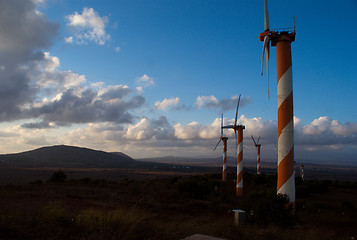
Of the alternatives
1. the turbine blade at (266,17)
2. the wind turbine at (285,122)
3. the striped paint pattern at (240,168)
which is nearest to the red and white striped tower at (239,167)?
the striped paint pattern at (240,168)

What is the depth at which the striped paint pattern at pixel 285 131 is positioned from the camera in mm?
12664

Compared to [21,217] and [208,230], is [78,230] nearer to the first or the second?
[21,217]

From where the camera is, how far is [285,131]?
1285 cm

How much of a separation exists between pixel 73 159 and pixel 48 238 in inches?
7077

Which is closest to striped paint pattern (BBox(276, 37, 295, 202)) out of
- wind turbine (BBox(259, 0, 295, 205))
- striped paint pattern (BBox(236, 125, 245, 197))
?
wind turbine (BBox(259, 0, 295, 205))

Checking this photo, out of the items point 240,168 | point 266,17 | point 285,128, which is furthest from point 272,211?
point 240,168

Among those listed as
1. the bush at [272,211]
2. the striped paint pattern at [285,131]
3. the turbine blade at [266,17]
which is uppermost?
the turbine blade at [266,17]

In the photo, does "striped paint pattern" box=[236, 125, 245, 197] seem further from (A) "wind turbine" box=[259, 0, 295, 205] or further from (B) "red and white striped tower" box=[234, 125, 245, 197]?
(A) "wind turbine" box=[259, 0, 295, 205]

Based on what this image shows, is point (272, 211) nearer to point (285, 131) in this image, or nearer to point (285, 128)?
point (285, 131)

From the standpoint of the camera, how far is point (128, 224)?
757 cm

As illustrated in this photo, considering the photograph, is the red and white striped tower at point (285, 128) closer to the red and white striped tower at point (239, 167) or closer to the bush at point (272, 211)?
the bush at point (272, 211)

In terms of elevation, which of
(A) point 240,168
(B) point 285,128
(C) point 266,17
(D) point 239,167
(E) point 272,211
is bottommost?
(E) point 272,211

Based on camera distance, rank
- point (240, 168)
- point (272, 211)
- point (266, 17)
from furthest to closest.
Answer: point (240, 168) → point (266, 17) → point (272, 211)

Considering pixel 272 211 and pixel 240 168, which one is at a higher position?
pixel 240 168
